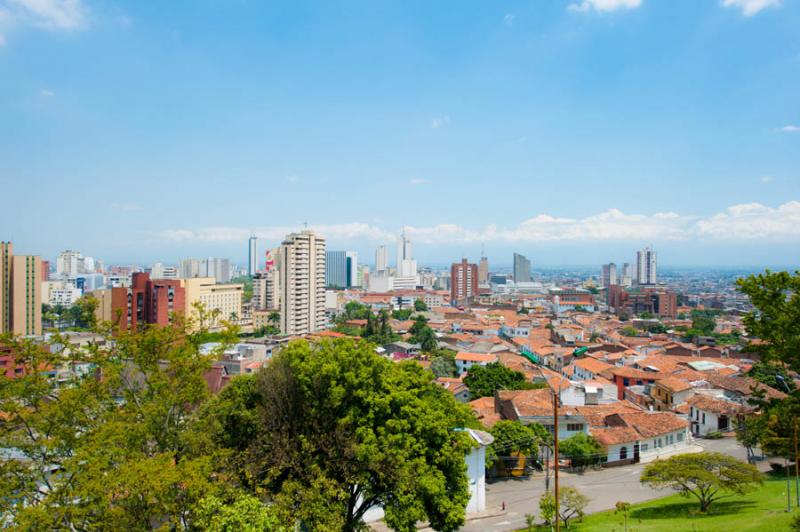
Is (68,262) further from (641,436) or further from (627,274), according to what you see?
(627,274)

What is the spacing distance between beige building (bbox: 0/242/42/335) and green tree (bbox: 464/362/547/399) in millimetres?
31048

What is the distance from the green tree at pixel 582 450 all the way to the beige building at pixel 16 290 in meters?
36.3

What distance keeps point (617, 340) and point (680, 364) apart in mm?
14775

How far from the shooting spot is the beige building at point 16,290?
37.1 meters

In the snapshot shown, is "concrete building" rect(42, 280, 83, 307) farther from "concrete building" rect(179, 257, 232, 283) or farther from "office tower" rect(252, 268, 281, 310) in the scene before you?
"concrete building" rect(179, 257, 232, 283)

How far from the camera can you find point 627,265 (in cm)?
17100

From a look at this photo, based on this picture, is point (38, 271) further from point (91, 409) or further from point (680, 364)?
point (680, 364)

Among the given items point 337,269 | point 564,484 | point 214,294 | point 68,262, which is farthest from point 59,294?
point 564,484

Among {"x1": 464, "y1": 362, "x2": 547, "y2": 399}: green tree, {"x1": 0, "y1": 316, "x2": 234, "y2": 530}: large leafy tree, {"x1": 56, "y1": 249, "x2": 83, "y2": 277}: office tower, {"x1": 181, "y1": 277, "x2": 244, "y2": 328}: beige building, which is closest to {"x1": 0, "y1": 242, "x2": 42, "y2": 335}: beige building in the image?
{"x1": 181, "y1": 277, "x2": 244, "y2": 328}: beige building

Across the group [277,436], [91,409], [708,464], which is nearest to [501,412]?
[708,464]

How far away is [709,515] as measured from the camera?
12.2 meters

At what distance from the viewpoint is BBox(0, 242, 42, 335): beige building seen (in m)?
37.1

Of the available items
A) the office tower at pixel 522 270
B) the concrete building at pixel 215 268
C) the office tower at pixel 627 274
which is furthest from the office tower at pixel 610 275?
the concrete building at pixel 215 268

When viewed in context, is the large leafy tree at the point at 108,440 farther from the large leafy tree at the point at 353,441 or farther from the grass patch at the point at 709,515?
the grass patch at the point at 709,515
